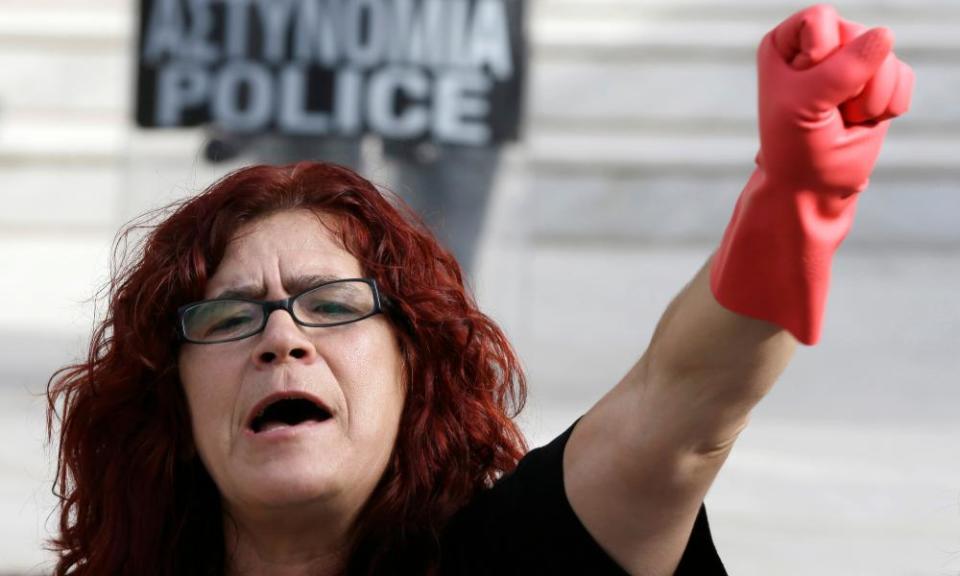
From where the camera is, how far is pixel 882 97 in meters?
1.24

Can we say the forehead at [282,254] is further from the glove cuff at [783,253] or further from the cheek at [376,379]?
the glove cuff at [783,253]

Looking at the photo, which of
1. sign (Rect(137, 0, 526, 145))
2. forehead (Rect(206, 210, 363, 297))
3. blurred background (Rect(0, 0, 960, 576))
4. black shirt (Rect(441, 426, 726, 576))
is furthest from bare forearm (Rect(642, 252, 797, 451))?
blurred background (Rect(0, 0, 960, 576))

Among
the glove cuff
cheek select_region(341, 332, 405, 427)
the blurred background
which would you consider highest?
the glove cuff

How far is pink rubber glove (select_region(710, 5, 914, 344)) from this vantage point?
1.24 metres

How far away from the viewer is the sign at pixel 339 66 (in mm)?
4867

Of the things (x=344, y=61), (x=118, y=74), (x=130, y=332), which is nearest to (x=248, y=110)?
(x=344, y=61)

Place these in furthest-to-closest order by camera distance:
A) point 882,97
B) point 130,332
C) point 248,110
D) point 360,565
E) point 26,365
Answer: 1. point 26,365
2. point 248,110
3. point 130,332
4. point 360,565
5. point 882,97

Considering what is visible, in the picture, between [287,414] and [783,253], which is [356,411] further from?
[783,253]

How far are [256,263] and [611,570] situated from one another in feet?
2.10

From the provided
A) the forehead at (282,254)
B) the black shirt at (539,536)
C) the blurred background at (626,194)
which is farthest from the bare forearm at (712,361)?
the blurred background at (626,194)

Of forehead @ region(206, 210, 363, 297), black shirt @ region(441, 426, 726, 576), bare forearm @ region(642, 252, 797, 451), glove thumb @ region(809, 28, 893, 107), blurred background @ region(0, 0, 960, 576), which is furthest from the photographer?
blurred background @ region(0, 0, 960, 576)

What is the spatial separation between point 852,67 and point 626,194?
7628 mm

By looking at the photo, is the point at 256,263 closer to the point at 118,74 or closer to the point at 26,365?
the point at 26,365

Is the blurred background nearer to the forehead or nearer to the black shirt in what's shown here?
the forehead
